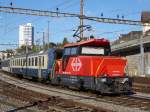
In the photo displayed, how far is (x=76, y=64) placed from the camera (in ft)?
73.8

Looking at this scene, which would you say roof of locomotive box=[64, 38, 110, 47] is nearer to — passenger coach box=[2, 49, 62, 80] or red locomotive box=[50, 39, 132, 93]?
red locomotive box=[50, 39, 132, 93]

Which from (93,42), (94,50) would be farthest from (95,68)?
(93,42)


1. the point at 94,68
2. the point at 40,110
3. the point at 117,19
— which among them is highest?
the point at 117,19

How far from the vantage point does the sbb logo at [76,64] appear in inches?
869

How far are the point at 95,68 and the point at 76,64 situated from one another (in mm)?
2141

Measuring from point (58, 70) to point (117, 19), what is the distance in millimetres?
19323

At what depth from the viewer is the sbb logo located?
72.4 ft

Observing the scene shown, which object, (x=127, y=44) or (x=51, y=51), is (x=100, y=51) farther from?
(x=127, y=44)

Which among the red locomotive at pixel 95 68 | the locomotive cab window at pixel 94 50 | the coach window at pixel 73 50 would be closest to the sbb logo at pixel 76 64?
the red locomotive at pixel 95 68

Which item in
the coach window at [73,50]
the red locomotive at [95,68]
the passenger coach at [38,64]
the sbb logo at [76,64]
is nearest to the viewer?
the red locomotive at [95,68]

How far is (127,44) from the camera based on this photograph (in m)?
56.0

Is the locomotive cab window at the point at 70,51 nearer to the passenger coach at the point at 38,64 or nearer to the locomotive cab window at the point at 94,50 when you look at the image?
the locomotive cab window at the point at 94,50

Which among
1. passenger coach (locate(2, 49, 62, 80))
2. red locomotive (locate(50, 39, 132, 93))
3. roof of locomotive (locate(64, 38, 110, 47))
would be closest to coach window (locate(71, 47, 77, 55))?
red locomotive (locate(50, 39, 132, 93))

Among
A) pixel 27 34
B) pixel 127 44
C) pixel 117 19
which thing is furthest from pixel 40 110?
pixel 27 34
